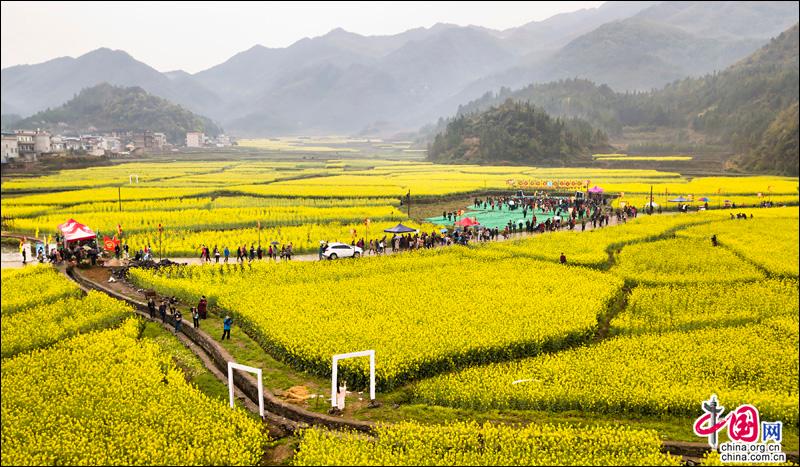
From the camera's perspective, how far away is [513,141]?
13888cm

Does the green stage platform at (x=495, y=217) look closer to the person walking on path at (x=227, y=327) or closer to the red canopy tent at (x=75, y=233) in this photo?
the red canopy tent at (x=75, y=233)

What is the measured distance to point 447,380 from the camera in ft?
57.2

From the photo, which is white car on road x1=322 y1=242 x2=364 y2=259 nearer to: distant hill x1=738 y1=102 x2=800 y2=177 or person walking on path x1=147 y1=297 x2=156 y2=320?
person walking on path x1=147 y1=297 x2=156 y2=320

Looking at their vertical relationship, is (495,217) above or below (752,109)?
below

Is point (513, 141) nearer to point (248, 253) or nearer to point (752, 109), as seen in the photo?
point (752, 109)

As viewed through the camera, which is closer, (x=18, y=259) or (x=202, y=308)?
(x=202, y=308)

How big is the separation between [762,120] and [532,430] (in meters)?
152

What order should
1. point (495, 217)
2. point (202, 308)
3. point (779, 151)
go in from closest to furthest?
point (202, 308), point (495, 217), point (779, 151)

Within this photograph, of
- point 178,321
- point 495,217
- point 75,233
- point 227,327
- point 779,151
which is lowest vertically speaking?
point 178,321

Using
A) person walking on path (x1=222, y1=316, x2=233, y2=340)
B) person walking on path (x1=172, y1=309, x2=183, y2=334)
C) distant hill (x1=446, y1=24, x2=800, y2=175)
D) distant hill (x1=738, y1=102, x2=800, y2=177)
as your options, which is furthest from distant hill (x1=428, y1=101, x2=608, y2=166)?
person walking on path (x1=222, y1=316, x2=233, y2=340)

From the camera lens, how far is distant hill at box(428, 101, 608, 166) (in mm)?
137000

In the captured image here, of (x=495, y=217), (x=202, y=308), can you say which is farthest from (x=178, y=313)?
(x=495, y=217)

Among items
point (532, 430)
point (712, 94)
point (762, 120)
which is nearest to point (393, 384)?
point (532, 430)

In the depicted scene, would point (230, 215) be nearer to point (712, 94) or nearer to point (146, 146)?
point (146, 146)
